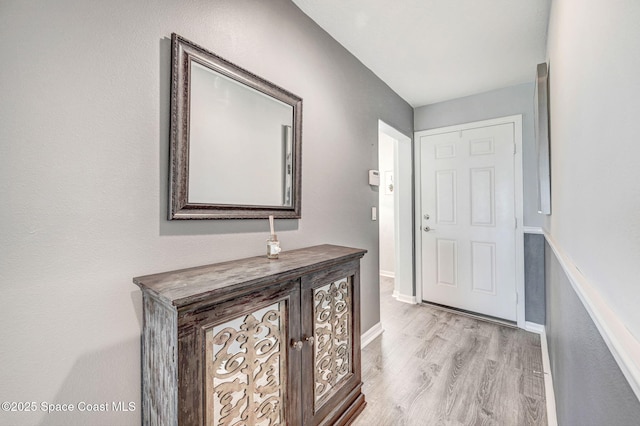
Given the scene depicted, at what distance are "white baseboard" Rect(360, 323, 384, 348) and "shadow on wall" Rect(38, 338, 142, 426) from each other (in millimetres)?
1704

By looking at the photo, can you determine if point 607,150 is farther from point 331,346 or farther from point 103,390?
point 103,390

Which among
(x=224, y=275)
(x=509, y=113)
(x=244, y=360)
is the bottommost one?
(x=244, y=360)

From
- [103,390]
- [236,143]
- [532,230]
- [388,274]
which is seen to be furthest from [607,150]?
[388,274]

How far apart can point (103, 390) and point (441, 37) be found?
2732 mm

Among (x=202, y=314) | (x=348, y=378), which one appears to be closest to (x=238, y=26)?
(x=202, y=314)

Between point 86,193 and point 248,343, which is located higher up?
point 86,193

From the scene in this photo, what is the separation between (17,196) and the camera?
2.64 feet

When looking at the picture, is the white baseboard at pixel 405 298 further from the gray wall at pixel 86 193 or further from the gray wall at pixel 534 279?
the gray wall at pixel 86 193

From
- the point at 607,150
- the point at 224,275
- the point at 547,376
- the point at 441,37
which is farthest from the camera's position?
the point at 441,37

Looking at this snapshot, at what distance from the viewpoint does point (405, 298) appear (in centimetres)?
340

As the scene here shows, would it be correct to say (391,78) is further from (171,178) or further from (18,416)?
(18,416)

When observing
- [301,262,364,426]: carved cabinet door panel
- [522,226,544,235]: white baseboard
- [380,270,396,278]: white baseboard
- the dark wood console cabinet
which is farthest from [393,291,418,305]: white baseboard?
the dark wood console cabinet

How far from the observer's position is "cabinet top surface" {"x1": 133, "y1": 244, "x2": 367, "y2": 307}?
33.4 inches

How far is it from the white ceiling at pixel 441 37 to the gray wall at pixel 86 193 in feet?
3.01
